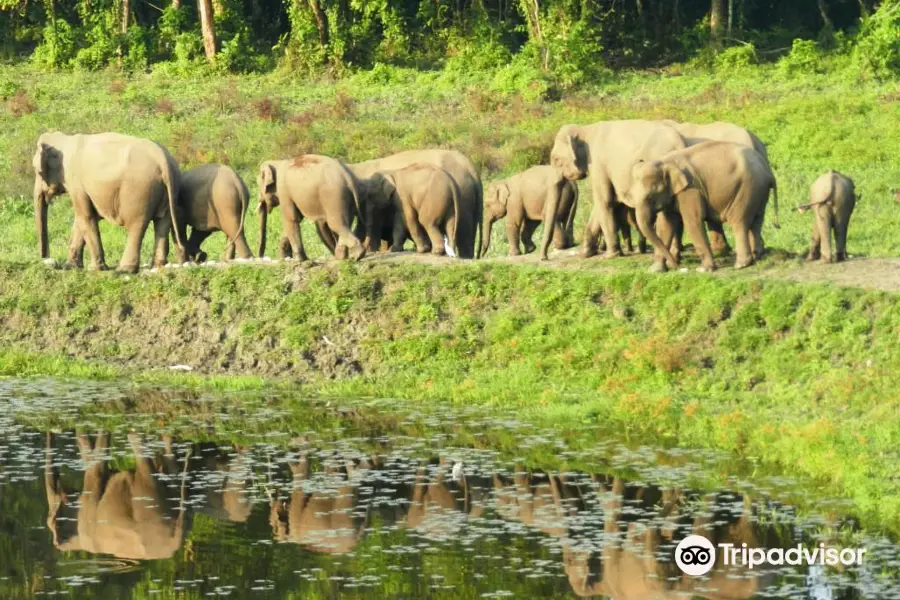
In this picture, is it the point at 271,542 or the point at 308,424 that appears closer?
the point at 271,542

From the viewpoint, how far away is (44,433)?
18.5 m

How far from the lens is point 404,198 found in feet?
75.8

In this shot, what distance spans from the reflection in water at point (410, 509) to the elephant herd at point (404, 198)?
556 cm

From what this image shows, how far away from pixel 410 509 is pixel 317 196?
8.33 metres

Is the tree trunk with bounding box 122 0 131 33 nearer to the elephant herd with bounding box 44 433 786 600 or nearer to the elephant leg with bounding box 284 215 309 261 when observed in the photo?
the elephant leg with bounding box 284 215 309 261

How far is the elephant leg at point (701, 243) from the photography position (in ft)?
67.3

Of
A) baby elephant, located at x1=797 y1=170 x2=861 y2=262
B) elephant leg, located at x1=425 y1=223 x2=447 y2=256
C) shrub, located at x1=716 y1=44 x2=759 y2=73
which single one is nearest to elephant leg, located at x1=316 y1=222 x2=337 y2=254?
elephant leg, located at x1=425 y1=223 x2=447 y2=256

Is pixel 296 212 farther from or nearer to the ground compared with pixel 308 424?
farther from the ground

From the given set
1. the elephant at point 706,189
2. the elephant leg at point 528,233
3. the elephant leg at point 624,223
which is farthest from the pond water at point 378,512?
the elephant leg at point 528,233

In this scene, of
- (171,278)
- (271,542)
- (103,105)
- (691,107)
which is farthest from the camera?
Result: (103,105)

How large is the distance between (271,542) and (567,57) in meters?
29.3

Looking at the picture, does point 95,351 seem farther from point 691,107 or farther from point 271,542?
point 691,107

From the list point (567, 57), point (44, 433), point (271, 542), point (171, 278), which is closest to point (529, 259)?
point (171, 278)

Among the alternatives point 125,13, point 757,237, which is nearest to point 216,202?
point 757,237
